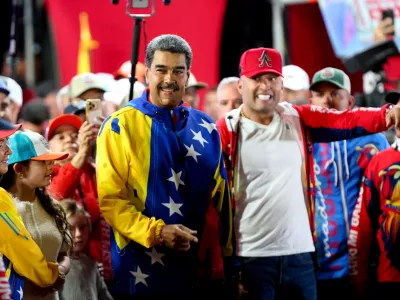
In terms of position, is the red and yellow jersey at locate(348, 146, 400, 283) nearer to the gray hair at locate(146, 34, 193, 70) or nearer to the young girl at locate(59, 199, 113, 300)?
the young girl at locate(59, 199, 113, 300)

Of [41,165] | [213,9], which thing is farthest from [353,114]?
[213,9]

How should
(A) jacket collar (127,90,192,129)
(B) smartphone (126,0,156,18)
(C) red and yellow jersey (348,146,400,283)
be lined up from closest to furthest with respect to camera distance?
(A) jacket collar (127,90,192,129) < (B) smartphone (126,0,156,18) < (C) red and yellow jersey (348,146,400,283)

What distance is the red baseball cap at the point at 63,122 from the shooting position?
582 centimetres

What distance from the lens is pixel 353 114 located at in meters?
5.03

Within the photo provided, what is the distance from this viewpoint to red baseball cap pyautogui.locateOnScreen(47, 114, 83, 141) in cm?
582

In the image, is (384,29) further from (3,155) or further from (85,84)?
(3,155)

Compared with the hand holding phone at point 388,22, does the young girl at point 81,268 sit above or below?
below

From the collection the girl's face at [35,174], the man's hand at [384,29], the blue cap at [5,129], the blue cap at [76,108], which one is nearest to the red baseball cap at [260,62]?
the girl's face at [35,174]

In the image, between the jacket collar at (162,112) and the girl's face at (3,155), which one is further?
the jacket collar at (162,112)

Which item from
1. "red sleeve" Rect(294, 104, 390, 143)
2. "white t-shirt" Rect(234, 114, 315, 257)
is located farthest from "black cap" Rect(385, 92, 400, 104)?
"white t-shirt" Rect(234, 114, 315, 257)

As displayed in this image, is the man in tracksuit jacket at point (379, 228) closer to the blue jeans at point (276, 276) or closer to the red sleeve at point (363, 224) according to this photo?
the red sleeve at point (363, 224)

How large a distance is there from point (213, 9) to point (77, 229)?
5319 mm

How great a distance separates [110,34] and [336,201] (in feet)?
15.9

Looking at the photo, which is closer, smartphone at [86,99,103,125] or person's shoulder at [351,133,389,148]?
smartphone at [86,99,103,125]
